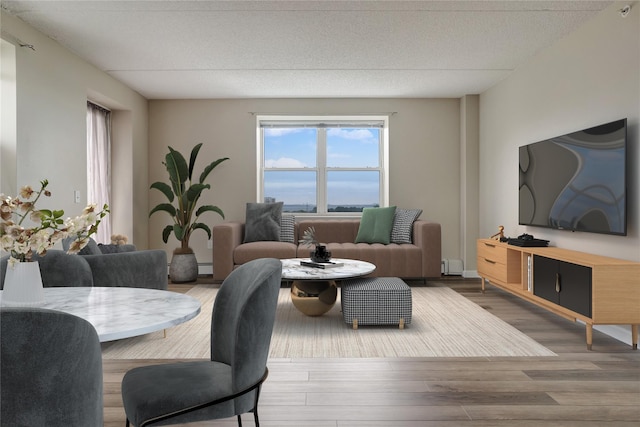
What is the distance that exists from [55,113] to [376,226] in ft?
12.5

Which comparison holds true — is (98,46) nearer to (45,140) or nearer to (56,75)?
(56,75)

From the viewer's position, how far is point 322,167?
6930mm

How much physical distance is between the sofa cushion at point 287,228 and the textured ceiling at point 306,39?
1743mm

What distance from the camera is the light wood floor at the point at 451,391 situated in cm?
218

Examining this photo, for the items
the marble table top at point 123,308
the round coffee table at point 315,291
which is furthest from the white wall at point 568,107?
the marble table top at point 123,308

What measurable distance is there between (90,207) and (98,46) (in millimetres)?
3429

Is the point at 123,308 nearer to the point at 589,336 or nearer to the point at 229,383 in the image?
the point at 229,383

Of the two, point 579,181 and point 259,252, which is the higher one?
point 579,181

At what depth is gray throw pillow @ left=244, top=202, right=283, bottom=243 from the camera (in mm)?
6047

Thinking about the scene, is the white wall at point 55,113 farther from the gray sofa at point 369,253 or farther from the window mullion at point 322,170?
the window mullion at point 322,170

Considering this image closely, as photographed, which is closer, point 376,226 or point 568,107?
point 568,107

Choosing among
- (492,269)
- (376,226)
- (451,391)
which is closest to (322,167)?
(376,226)

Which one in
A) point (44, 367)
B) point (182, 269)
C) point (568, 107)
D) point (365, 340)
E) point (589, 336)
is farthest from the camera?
point (182, 269)

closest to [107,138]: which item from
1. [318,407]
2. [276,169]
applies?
[276,169]
